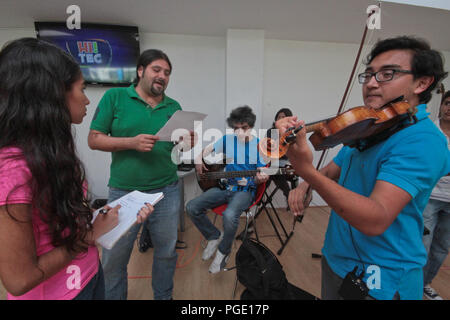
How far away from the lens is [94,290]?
78 cm

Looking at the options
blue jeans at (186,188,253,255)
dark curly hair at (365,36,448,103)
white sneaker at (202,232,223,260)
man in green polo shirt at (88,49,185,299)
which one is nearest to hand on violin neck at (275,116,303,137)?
dark curly hair at (365,36,448,103)

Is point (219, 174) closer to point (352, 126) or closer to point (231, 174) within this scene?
point (231, 174)

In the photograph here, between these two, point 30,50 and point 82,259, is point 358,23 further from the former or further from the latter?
point 82,259

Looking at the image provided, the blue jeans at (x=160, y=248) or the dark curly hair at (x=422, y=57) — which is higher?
the dark curly hair at (x=422, y=57)

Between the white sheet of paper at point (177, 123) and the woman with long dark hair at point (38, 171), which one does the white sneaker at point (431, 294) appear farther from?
the woman with long dark hair at point (38, 171)

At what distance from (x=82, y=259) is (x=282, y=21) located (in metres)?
2.98

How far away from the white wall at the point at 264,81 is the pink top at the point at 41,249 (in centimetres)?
245

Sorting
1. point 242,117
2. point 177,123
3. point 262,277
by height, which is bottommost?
point 262,277

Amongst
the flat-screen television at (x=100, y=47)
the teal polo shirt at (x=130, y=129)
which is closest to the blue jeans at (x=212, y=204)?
the teal polo shirt at (x=130, y=129)

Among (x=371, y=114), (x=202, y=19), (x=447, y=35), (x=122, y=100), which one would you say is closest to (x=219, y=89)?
(x=202, y=19)

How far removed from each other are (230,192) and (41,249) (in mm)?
1669

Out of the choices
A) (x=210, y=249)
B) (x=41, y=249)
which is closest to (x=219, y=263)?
(x=210, y=249)

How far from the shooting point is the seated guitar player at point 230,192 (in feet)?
6.24

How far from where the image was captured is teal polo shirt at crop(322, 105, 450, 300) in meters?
0.56
